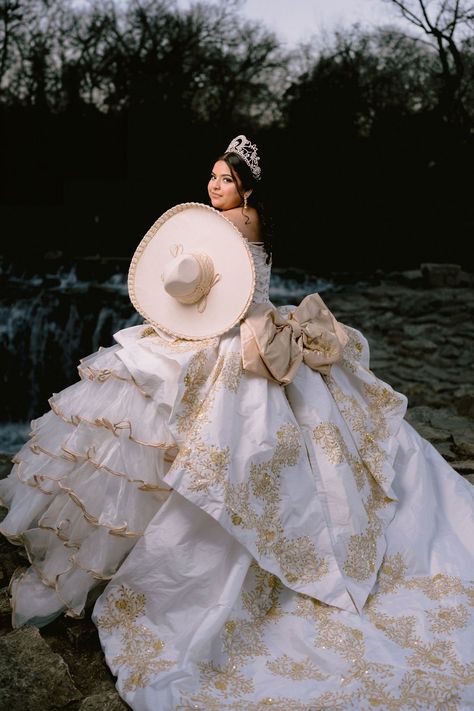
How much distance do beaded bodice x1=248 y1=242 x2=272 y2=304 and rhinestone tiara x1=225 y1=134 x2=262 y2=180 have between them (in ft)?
0.92

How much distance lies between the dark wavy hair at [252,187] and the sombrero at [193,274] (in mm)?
224

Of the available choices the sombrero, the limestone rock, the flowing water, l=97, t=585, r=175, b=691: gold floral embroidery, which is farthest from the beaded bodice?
the flowing water

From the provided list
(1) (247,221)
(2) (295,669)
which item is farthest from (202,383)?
(2) (295,669)

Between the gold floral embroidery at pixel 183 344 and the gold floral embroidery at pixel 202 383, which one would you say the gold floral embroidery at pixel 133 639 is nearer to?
the gold floral embroidery at pixel 202 383

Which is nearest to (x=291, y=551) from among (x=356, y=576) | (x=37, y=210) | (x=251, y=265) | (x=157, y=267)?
(x=356, y=576)

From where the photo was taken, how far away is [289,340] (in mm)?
2199

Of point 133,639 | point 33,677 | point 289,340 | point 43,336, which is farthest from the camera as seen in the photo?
point 43,336

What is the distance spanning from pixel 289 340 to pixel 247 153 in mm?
745

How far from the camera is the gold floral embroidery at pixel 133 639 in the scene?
66.7 inches

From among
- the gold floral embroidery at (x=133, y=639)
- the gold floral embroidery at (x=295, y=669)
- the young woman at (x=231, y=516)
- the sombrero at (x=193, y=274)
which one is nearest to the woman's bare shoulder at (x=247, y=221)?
the young woman at (x=231, y=516)

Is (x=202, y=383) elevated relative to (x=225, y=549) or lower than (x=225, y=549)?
elevated

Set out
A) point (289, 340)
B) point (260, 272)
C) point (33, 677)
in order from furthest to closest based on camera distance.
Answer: point (260, 272), point (289, 340), point (33, 677)

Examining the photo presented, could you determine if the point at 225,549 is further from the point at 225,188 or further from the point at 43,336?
the point at 43,336

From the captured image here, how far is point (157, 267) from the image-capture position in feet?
7.47
